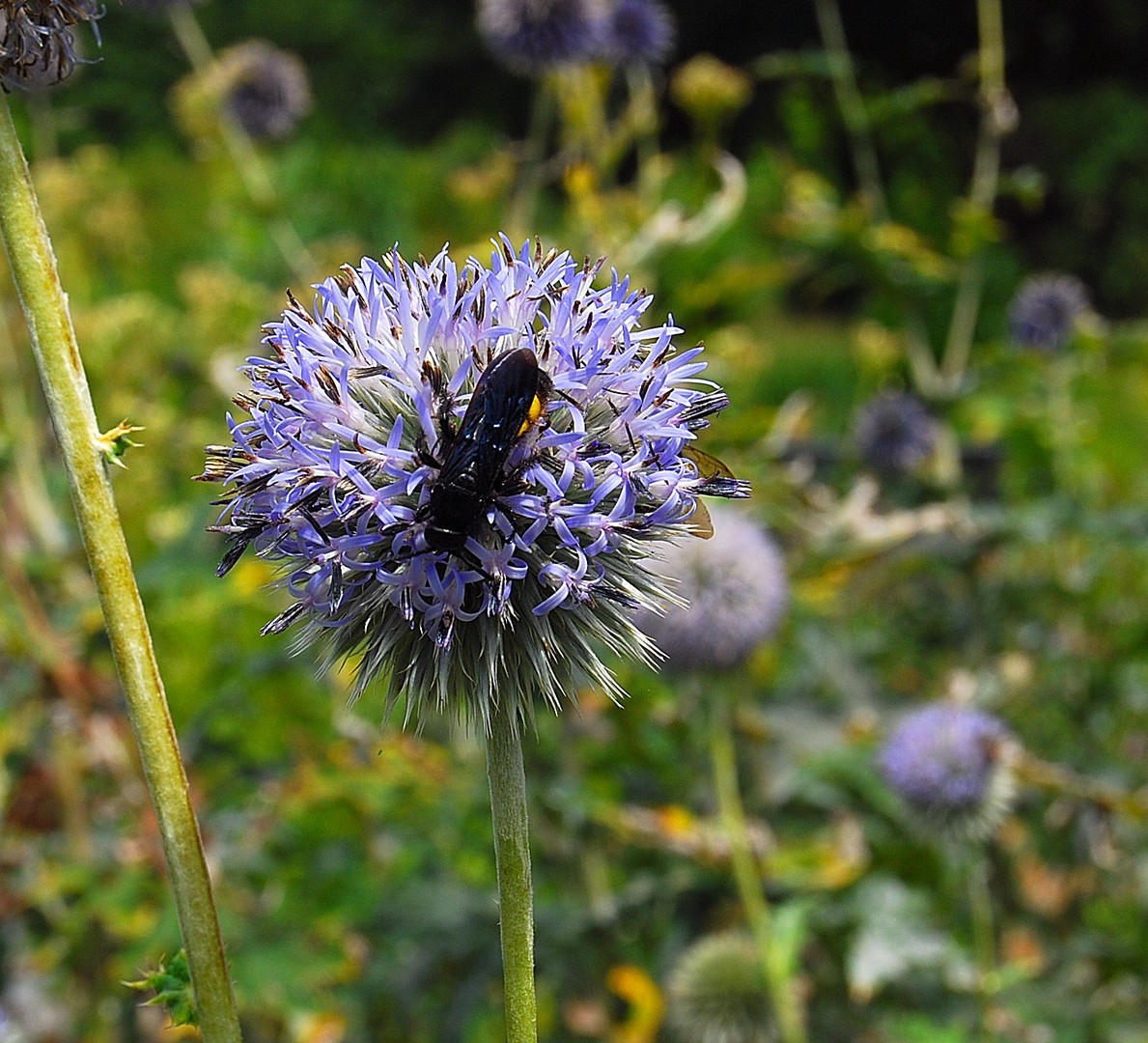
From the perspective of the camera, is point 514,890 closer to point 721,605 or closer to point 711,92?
point 721,605

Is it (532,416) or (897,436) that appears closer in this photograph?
(532,416)

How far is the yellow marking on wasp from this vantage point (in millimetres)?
822

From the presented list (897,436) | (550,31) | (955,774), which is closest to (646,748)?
(955,774)

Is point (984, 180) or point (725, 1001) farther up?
point (984, 180)

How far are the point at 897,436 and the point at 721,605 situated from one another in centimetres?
144

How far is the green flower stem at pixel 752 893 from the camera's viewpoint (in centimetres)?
191

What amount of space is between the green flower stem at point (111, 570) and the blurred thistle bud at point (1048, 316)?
350cm

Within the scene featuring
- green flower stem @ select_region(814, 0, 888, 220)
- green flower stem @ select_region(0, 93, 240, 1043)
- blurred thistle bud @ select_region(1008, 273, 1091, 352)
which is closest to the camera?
green flower stem @ select_region(0, 93, 240, 1043)

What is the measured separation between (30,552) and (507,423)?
202 centimetres

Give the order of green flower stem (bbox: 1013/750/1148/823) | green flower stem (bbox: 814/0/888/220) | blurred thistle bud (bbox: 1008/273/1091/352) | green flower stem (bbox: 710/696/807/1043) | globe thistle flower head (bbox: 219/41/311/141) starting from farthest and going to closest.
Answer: globe thistle flower head (bbox: 219/41/311/141) < blurred thistle bud (bbox: 1008/273/1091/352) < green flower stem (bbox: 814/0/888/220) < green flower stem (bbox: 1013/750/1148/823) < green flower stem (bbox: 710/696/807/1043)

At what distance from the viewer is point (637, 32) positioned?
3.73 metres

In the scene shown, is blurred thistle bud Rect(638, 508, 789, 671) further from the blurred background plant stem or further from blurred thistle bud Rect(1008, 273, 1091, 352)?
blurred thistle bud Rect(1008, 273, 1091, 352)

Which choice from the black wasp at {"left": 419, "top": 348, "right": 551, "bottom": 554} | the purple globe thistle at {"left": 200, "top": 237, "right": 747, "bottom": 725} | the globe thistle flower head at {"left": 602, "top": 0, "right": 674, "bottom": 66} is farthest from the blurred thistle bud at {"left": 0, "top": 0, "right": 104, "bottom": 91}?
the globe thistle flower head at {"left": 602, "top": 0, "right": 674, "bottom": 66}

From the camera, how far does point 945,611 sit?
11.9 ft
